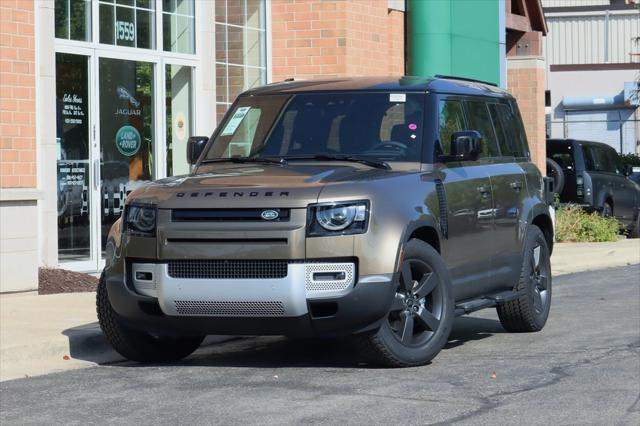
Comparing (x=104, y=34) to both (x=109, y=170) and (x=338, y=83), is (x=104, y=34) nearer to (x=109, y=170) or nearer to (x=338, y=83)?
(x=109, y=170)

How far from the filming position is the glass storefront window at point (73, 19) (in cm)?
1490

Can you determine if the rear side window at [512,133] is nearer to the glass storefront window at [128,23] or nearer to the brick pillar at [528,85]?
the glass storefront window at [128,23]

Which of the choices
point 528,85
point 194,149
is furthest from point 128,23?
point 528,85

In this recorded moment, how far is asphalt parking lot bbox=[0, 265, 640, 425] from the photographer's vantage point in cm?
742

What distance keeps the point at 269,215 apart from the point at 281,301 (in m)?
0.55

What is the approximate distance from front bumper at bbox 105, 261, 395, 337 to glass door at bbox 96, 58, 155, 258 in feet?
22.5

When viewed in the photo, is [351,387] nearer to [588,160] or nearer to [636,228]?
[588,160]

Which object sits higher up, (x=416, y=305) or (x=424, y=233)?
(x=424, y=233)

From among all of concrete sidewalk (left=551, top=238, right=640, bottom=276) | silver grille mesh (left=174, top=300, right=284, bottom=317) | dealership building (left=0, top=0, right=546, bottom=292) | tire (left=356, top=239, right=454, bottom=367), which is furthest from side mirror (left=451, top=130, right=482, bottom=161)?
concrete sidewalk (left=551, top=238, right=640, bottom=276)

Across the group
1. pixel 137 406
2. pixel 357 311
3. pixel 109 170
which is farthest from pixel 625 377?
pixel 109 170

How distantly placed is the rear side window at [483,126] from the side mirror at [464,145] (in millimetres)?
816

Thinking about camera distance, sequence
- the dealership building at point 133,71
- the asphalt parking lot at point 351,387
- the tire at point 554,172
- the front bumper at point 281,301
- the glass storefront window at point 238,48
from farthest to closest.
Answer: the tire at point 554,172 → the glass storefront window at point 238,48 → the dealership building at point 133,71 → the front bumper at point 281,301 → the asphalt parking lot at point 351,387

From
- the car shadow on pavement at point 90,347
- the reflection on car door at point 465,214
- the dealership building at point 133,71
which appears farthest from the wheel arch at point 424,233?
the dealership building at point 133,71

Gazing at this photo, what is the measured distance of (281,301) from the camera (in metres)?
8.40
